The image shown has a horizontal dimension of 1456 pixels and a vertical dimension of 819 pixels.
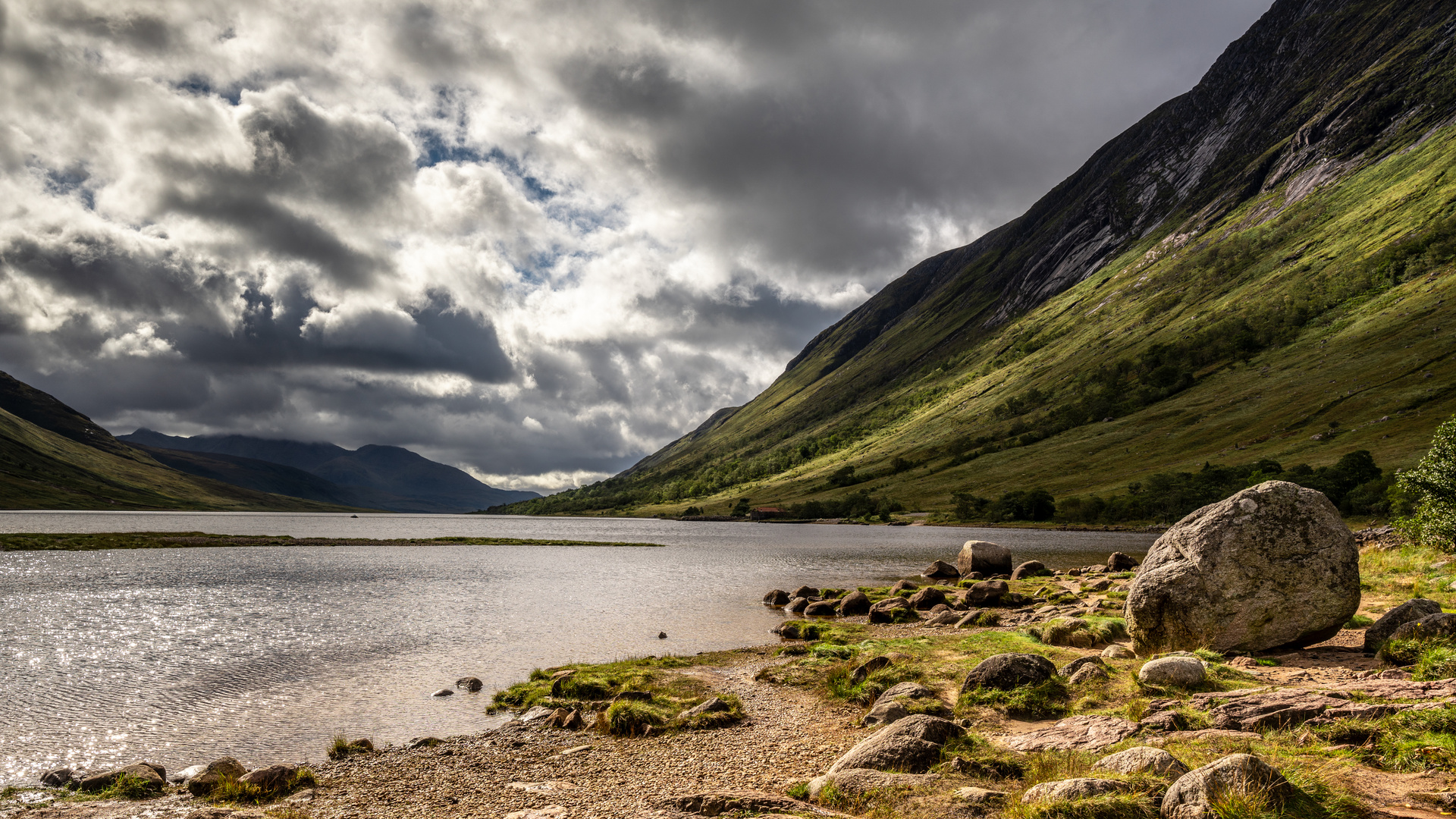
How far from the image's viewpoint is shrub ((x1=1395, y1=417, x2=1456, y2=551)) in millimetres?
35156

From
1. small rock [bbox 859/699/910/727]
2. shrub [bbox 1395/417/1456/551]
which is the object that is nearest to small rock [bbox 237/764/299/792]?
small rock [bbox 859/699/910/727]

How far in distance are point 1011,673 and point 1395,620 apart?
1131 cm

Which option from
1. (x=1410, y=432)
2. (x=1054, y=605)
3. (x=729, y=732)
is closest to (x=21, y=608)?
(x=729, y=732)

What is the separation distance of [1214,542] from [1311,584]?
2.89 meters

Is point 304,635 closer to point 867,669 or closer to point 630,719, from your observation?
point 630,719

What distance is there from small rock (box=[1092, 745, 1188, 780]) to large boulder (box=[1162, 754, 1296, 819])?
1559 mm

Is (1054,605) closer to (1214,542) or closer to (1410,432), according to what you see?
(1214,542)

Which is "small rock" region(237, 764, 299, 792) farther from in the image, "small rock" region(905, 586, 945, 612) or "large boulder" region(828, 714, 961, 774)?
"small rock" region(905, 586, 945, 612)

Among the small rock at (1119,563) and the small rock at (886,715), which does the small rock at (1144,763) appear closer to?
the small rock at (886,715)

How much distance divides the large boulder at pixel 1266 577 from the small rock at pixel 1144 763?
11898 millimetres

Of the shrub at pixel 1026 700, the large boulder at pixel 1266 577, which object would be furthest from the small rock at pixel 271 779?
the large boulder at pixel 1266 577

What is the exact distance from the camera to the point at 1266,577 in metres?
20.3

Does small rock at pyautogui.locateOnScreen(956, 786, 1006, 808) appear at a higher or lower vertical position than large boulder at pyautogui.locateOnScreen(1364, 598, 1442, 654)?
lower

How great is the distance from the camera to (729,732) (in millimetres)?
20078
